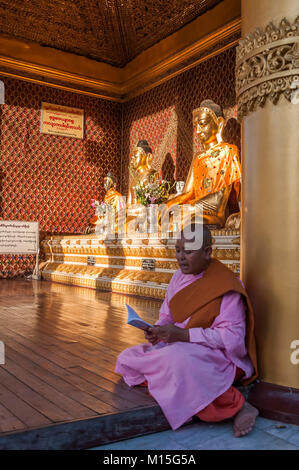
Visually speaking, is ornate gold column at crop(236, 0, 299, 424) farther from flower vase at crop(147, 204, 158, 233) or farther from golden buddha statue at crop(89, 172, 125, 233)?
golden buddha statue at crop(89, 172, 125, 233)

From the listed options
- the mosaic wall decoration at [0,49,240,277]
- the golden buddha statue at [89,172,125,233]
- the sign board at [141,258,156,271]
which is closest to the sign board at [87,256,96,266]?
the golden buddha statue at [89,172,125,233]

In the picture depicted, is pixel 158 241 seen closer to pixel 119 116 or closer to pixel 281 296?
pixel 281 296

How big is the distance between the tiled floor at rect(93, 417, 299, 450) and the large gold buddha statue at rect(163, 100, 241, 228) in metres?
4.05

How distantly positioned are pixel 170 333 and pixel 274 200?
72cm

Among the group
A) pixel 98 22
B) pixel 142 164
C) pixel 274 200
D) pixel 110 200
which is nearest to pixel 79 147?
pixel 110 200

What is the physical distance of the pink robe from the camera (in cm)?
171

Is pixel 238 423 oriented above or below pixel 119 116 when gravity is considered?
below

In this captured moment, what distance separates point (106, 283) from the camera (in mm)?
6152

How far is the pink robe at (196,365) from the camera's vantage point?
5.62ft

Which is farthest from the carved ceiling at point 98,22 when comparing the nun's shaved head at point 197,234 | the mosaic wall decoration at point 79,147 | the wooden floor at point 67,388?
the nun's shaved head at point 197,234

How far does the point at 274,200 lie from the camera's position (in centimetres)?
199

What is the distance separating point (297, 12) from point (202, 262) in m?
1.11

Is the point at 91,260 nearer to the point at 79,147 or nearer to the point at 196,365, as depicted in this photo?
the point at 79,147
